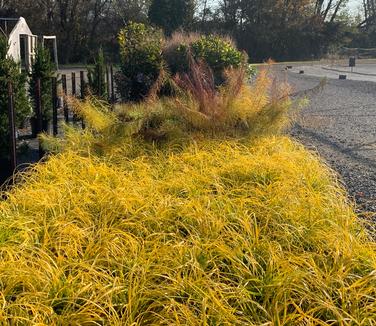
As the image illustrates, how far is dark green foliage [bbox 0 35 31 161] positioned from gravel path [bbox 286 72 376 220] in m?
3.84

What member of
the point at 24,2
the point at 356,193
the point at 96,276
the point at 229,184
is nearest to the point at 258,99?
the point at 356,193

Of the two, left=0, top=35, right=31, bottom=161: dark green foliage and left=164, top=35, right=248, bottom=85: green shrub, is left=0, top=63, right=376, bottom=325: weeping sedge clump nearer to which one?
left=0, top=35, right=31, bottom=161: dark green foliage

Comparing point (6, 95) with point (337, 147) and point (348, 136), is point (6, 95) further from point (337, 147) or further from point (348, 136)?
point (348, 136)

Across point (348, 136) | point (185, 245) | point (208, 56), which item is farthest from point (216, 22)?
point (185, 245)

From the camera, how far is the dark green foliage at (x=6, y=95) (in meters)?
6.18

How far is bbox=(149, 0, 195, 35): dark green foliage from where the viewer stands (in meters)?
36.3

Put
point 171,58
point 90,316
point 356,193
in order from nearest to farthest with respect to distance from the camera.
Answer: point 90,316, point 356,193, point 171,58

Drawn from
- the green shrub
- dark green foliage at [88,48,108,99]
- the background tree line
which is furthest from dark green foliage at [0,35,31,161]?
the background tree line

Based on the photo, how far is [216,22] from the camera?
4312 centimetres

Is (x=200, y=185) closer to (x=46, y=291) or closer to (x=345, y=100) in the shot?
(x=46, y=291)

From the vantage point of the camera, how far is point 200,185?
12.5 ft

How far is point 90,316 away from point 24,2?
34.9m

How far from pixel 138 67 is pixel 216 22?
34.7 metres

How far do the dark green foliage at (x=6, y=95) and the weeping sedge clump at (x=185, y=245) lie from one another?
6.16ft
